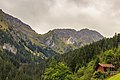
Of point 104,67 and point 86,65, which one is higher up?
point 86,65

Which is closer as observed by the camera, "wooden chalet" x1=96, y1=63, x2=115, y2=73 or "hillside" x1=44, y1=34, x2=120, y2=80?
"hillside" x1=44, y1=34, x2=120, y2=80

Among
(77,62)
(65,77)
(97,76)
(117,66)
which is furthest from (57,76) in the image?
(77,62)

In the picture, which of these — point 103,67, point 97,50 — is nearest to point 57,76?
point 103,67

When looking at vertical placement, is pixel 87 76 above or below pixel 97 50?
below

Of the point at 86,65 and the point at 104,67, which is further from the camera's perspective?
the point at 86,65

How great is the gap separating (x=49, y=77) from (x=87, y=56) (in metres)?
91.1

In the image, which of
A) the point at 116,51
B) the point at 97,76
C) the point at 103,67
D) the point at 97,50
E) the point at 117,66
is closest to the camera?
the point at 97,76

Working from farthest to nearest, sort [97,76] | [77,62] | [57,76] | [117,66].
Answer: [77,62], [117,66], [97,76], [57,76]

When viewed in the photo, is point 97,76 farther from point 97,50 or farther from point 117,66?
point 97,50

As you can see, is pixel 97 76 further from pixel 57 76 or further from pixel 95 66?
pixel 57 76

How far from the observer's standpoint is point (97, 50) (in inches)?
5861

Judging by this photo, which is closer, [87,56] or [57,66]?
[57,66]

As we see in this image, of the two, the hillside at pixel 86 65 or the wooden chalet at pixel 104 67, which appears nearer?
the hillside at pixel 86 65

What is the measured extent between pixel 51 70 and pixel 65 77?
3110mm
